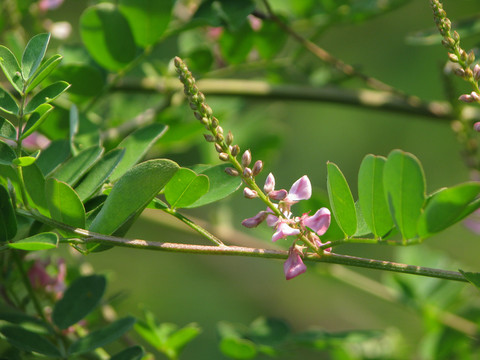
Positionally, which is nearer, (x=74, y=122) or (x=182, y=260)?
(x=74, y=122)

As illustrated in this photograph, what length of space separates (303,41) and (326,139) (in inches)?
85.8

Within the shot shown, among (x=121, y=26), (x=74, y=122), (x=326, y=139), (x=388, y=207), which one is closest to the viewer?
(x=388, y=207)

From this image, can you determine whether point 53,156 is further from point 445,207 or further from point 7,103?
point 445,207

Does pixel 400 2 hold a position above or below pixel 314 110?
above

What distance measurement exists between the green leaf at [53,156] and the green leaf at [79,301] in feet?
0.53

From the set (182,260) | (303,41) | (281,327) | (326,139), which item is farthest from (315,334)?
(326,139)

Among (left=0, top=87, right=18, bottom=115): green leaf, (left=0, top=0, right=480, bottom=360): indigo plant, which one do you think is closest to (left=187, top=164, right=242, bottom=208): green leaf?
(left=0, top=0, right=480, bottom=360): indigo plant

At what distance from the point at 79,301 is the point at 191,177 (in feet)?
0.93

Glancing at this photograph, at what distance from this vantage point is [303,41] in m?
1.17

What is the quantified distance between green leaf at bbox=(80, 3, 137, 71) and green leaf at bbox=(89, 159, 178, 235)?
45 cm

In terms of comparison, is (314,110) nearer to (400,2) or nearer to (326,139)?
(326,139)

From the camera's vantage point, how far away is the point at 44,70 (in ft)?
2.23

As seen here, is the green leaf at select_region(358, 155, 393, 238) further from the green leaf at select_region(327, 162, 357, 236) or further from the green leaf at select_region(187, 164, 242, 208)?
the green leaf at select_region(187, 164, 242, 208)

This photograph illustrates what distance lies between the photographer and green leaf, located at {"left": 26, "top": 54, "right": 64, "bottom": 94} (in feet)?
2.21
